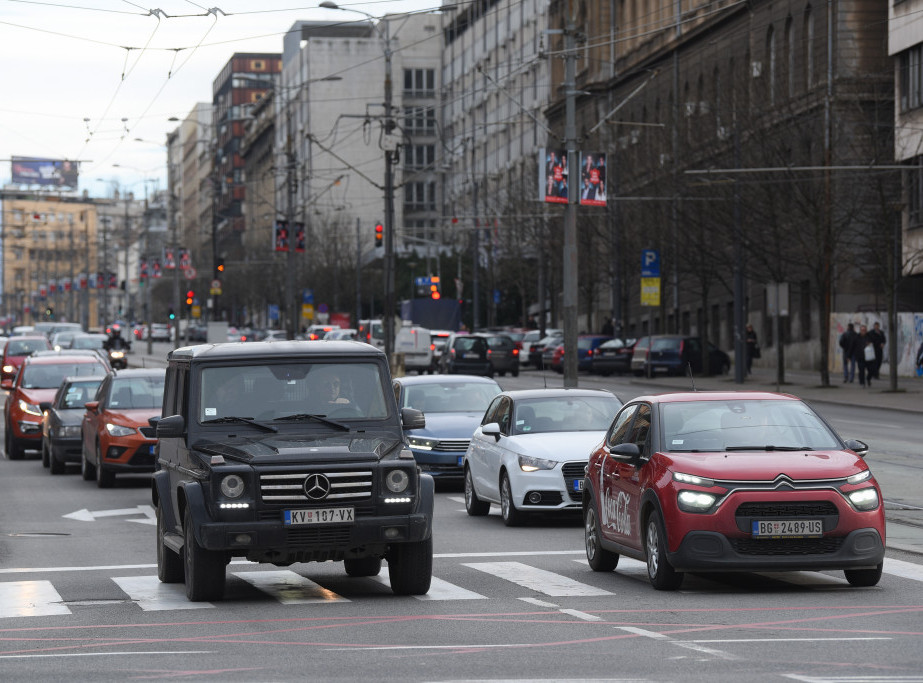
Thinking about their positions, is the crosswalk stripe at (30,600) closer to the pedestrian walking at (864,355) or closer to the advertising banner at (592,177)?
the advertising banner at (592,177)

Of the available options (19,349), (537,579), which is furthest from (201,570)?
(19,349)

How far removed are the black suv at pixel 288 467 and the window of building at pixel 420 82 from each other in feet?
433

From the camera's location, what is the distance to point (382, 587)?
13.3 m

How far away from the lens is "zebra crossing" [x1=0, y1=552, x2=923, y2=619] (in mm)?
12406

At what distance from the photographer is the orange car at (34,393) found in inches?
1241

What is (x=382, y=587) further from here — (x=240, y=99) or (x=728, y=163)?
(x=240, y=99)

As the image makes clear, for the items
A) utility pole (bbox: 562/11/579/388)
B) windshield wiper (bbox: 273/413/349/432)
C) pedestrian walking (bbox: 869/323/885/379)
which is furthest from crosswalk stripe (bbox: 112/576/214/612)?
pedestrian walking (bbox: 869/323/885/379)

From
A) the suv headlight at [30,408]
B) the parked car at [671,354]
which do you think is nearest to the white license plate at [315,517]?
the suv headlight at [30,408]

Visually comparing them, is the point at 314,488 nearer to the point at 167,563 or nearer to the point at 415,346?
the point at 167,563

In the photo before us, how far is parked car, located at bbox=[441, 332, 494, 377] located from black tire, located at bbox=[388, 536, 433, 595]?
50725mm

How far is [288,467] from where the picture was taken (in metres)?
11.8

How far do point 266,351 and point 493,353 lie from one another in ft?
176

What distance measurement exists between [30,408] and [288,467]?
21068 mm

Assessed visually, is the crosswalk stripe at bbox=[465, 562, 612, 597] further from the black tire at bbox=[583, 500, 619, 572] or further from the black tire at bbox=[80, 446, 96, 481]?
the black tire at bbox=[80, 446, 96, 481]
